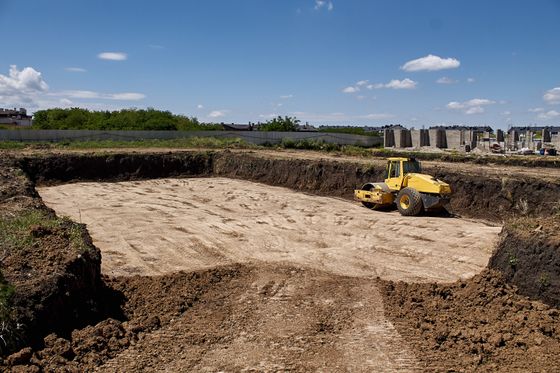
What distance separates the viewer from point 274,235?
44.2 ft

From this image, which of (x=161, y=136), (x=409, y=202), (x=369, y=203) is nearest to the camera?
(x=409, y=202)

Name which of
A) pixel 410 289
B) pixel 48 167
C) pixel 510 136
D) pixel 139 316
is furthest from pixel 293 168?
pixel 510 136

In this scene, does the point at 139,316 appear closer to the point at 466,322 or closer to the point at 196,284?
Result: the point at 196,284

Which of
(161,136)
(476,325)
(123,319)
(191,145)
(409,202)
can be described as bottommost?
(476,325)

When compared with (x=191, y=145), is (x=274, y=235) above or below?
below

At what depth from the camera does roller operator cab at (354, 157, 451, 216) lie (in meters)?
14.7

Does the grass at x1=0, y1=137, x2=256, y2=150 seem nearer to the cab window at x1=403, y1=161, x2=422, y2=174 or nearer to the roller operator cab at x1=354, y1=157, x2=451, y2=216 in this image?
the roller operator cab at x1=354, y1=157, x2=451, y2=216

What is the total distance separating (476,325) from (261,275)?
13.7ft

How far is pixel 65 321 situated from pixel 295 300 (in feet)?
12.1

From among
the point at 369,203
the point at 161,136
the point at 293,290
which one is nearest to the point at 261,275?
the point at 293,290

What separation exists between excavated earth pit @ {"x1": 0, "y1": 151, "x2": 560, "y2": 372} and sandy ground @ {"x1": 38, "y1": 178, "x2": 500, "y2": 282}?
2.5 inches

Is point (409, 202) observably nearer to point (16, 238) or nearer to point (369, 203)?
point (369, 203)

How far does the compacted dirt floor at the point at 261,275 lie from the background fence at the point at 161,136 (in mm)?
18042

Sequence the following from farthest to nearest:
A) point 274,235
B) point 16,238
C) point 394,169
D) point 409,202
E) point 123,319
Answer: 1. point 394,169
2. point 409,202
3. point 274,235
4. point 16,238
5. point 123,319
